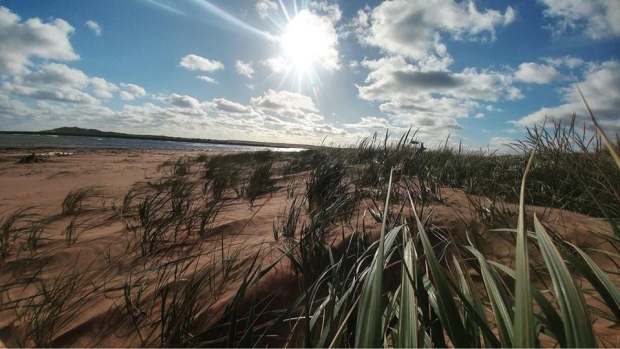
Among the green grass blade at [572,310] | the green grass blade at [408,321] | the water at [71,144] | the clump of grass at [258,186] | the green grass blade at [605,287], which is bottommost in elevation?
the water at [71,144]

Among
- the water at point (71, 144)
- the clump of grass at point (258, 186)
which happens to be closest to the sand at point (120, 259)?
the clump of grass at point (258, 186)

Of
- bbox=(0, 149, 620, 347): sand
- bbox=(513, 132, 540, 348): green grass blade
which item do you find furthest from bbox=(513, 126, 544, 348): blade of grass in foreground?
bbox=(0, 149, 620, 347): sand

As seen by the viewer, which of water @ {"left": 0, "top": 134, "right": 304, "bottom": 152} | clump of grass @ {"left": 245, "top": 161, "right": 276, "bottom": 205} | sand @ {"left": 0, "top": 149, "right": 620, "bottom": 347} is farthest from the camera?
water @ {"left": 0, "top": 134, "right": 304, "bottom": 152}

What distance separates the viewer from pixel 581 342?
501mm

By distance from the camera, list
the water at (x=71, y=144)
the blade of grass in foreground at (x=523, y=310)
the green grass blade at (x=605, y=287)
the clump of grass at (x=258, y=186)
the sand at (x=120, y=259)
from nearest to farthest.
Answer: the blade of grass in foreground at (x=523, y=310), the green grass blade at (x=605, y=287), the sand at (x=120, y=259), the clump of grass at (x=258, y=186), the water at (x=71, y=144)

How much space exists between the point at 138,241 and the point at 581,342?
2.67m

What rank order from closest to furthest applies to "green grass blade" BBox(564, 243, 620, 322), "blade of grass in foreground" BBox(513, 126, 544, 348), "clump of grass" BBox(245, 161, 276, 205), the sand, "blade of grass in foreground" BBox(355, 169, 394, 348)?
"blade of grass in foreground" BBox(513, 126, 544, 348)
"blade of grass in foreground" BBox(355, 169, 394, 348)
"green grass blade" BBox(564, 243, 620, 322)
the sand
"clump of grass" BBox(245, 161, 276, 205)

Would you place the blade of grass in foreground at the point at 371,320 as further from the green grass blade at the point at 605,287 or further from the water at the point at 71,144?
the water at the point at 71,144

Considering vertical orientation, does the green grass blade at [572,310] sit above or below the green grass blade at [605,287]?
above

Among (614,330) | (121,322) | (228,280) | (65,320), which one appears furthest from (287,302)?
(614,330)

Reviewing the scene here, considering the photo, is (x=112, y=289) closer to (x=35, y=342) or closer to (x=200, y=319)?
(x=35, y=342)

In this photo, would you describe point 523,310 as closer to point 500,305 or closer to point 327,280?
point 500,305

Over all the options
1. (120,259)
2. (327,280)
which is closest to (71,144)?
(120,259)

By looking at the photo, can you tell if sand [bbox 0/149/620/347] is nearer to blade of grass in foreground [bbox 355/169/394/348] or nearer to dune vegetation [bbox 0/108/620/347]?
dune vegetation [bbox 0/108/620/347]
